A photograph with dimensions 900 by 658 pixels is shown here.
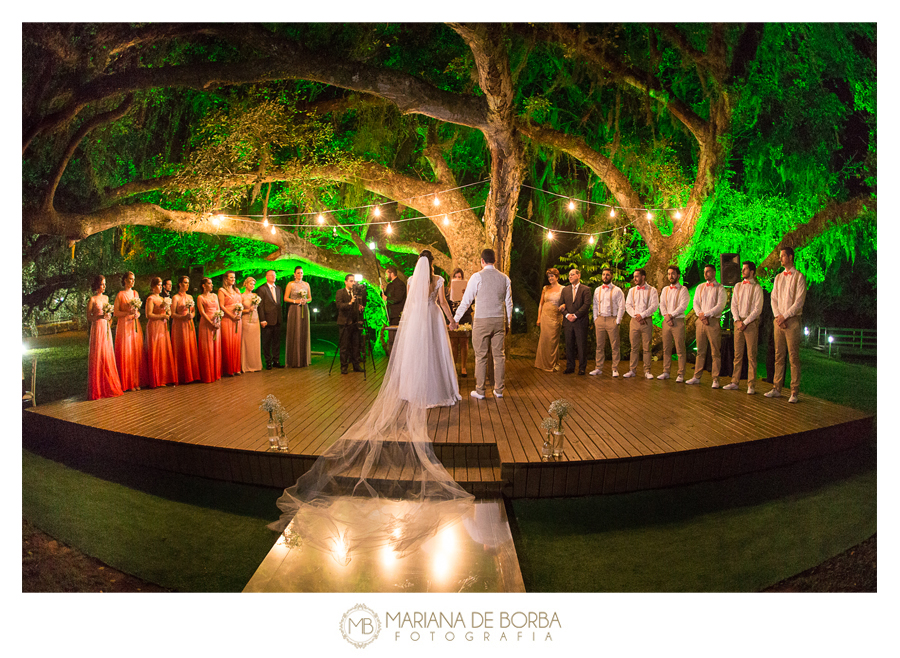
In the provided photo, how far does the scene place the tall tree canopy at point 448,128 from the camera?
731 cm

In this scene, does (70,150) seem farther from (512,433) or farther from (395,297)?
(512,433)

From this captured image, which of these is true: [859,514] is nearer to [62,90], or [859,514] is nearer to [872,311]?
[62,90]

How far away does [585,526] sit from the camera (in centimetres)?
427

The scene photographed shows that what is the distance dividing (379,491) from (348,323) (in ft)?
15.4

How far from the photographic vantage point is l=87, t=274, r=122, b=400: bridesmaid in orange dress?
266 inches

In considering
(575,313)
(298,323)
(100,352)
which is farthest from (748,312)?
(100,352)

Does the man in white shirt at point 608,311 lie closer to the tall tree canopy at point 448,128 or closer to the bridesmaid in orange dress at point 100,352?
the tall tree canopy at point 448,128

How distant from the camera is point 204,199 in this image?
8.20m

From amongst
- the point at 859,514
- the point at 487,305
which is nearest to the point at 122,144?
the point at 487,305

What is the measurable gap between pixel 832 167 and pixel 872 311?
5.52m

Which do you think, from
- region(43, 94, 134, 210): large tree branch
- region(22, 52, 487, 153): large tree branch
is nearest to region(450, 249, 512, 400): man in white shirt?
region(22, 52, 487, 153): large tree branch

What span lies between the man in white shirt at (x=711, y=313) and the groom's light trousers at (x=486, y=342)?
2.77 m
